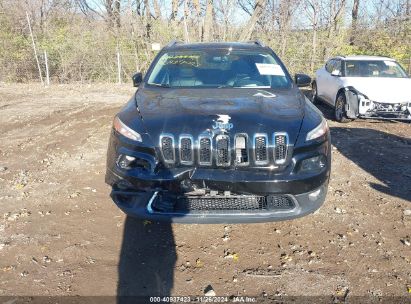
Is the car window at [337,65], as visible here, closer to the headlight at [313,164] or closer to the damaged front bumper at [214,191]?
the headlight at [313,164]

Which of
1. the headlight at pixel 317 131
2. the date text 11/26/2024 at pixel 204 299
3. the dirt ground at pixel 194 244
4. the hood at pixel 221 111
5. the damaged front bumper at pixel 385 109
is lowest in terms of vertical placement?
the date text 11/26/2024 at pixel 204 299

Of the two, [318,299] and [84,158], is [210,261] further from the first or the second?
[84,158]

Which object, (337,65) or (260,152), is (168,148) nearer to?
(260,152)

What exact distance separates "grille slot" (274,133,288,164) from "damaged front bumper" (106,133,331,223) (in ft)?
0.25

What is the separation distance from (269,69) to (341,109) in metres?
4.29

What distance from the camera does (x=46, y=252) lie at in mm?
3205

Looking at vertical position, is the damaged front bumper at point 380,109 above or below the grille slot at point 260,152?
below

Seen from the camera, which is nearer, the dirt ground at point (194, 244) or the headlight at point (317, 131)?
the dirt ground at point (194, 244)

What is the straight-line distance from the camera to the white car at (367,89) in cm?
761

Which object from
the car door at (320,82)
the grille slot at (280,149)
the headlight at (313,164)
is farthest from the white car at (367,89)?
the grille slot at (280,149)

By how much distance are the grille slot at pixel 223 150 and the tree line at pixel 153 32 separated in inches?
505

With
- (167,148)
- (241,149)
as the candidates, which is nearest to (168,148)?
(167,148)

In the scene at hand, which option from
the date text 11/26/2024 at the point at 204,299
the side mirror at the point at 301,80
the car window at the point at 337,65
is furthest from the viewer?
the car window at the point at 337,65

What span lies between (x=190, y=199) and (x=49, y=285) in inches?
47.2
